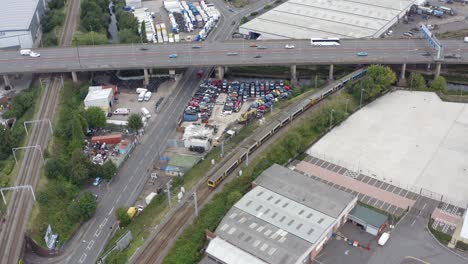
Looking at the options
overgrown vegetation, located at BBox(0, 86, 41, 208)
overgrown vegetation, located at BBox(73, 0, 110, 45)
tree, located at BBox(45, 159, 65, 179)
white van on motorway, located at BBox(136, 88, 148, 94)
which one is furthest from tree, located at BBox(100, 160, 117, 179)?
overgrown vegetation, located at BBox(73, 0, 110, 45)

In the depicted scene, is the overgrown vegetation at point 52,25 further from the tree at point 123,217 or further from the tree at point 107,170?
the tree at point 123,217

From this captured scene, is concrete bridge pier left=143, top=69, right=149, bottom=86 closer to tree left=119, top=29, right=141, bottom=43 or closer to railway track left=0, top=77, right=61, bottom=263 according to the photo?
tree left=119, top=29, right=141, bottom=43

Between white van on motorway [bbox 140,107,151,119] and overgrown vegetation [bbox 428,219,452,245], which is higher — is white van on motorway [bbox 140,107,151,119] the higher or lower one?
the higher one

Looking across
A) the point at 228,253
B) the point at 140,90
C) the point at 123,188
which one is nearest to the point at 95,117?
the point at 140,90

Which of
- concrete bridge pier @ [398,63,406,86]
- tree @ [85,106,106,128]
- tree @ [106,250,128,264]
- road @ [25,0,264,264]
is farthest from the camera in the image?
concrete bridge pier @ [398,63,406,86]

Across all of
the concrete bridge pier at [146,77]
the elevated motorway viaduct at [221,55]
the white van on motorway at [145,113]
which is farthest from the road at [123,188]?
the elevated motorway viaduct at [221,55]

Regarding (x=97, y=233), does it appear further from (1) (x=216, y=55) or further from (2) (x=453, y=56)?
(2) (x=453, y=56)
